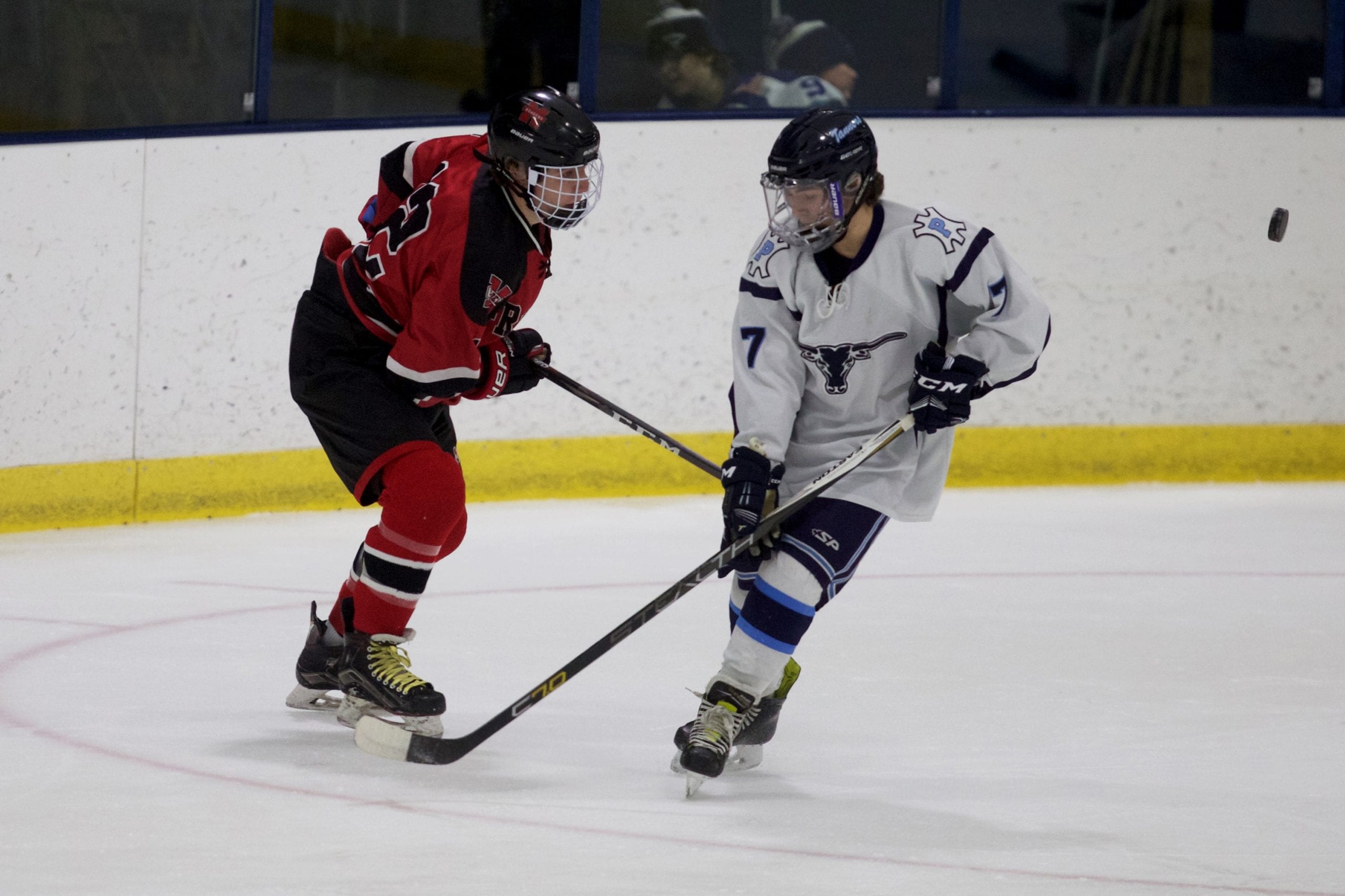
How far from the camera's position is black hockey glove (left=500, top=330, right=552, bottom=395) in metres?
2.92

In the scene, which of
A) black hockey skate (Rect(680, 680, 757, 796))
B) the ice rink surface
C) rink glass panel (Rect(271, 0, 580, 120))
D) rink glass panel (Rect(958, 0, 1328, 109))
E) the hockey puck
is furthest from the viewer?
rink glass panel (Rect(958, 0, 1328, 109))

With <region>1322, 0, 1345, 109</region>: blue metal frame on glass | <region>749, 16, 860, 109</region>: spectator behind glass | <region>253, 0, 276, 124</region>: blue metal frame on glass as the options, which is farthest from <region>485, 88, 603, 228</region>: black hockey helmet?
<region>1322, 0, 1345, 109</region>: blue metal frame on glass

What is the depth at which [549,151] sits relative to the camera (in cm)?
265

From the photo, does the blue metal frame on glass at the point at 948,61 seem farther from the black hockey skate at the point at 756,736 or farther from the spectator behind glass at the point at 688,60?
the black hockey skate at the point at 756,736

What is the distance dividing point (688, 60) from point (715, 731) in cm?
310

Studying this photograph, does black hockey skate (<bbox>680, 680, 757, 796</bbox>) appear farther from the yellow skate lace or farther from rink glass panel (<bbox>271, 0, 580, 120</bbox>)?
rink glass panel (<bbox>271, 0, 580, 120</bbox>)

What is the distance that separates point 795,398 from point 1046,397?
2935 millimetres

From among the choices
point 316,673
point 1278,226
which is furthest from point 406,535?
point 1278,226

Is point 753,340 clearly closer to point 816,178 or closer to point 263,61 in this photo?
point 816,178

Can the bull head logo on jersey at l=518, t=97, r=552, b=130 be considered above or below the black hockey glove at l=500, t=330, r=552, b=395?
above

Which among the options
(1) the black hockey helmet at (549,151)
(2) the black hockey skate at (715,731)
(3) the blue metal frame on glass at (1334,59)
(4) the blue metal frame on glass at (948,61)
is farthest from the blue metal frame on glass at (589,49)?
(2) the black hockey skate at (715,731)

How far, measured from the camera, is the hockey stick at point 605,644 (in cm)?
257

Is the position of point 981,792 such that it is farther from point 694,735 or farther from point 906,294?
point 906,294

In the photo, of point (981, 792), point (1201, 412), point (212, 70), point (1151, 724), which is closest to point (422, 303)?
point (981, 792)
